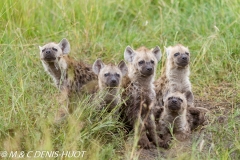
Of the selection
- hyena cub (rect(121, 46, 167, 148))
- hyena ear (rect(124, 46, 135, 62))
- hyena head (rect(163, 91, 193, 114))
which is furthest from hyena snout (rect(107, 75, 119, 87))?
hyena ear (rect(124, 46, 135, 62))

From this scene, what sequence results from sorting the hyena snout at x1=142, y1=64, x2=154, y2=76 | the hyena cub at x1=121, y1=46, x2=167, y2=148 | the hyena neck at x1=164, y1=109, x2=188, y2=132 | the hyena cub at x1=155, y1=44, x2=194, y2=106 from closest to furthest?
the hyena cub at x1=121, y1=46, x2=167, y2=148, the hyena neck at x1=164, y1=109, x2=188, y2=132, the hyena snout at x1=142, y1=64, x2=154, y2=76, the hyena cub at x1=155, y1=44, x2=194, y2=106

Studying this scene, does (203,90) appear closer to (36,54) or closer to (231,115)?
(231,115)

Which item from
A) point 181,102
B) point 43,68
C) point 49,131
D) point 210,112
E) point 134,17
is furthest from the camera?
point 134,17

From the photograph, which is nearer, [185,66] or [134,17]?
[185,66]

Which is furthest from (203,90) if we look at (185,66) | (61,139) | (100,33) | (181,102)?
(61,139)

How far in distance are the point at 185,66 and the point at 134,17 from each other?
200 cm

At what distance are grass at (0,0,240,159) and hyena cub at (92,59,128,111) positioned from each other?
11.0 inches

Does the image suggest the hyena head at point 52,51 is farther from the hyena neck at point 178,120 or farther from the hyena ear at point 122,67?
the hyena neck at point 178,120

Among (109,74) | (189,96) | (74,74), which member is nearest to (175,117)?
(189,96)

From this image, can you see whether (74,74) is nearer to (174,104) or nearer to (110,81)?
(110,81)

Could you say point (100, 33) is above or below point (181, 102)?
above

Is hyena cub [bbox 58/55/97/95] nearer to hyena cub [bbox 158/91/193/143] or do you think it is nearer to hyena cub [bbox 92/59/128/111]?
hyena cub [bbox 92/59/128/111]

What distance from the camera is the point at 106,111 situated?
6.42 metres

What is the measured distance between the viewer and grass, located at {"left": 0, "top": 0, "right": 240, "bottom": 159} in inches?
227
